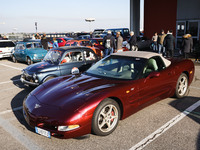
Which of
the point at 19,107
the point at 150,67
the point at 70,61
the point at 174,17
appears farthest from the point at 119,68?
the point at 174,17

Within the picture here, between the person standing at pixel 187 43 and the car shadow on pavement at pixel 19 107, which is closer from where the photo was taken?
the car shadow on pavement at pixel 19 107

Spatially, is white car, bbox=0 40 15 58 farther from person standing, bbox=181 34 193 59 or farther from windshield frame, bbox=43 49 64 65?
person standing, bbox=181 34 193 59

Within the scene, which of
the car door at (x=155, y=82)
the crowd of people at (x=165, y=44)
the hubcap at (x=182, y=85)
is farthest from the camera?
the crowd of people at (x=165, y=44)

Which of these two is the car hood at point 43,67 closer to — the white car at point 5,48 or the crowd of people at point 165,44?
the crowd of people at point 165,44

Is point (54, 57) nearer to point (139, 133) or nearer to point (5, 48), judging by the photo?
point (139, 133)

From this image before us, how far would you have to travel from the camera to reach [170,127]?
3922 millimetres

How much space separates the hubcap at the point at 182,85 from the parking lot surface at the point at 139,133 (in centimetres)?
38

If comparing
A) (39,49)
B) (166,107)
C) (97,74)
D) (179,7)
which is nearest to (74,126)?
(97,74)

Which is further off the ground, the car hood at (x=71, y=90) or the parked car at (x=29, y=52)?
the parked car at (x=29, y=52)

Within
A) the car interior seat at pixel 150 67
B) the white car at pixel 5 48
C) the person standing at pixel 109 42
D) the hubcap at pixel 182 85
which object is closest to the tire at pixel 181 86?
the hubcap at pixel 182 85

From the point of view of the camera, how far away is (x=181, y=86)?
5.49m

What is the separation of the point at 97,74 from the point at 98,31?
88.4 ft

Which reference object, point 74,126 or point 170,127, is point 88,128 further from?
point 170,127

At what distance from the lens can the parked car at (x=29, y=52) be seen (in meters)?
12.0
